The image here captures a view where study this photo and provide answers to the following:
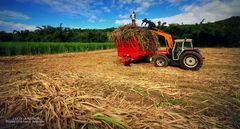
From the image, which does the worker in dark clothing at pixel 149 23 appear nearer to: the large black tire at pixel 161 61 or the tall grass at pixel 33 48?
the large black tire at pixel 161 61

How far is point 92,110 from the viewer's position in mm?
3143

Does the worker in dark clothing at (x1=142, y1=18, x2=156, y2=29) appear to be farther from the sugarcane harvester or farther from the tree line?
the tree line

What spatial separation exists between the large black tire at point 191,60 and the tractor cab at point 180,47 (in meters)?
0.31

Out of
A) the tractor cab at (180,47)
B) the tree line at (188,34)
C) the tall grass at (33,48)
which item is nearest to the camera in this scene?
the tractor cab at (180,47)

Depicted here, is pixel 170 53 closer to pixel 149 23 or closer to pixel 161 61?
pixel 161 61

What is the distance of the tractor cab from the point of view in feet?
28.6

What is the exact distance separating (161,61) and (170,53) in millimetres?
723

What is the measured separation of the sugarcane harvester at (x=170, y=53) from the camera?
27.6 ft

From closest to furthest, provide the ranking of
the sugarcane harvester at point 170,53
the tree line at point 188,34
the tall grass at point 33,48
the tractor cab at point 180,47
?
the sugarcane harvester at point 170,53, the tractor cab at point 180,47, the tall grass at point 33,48, the tree line at point 188,34

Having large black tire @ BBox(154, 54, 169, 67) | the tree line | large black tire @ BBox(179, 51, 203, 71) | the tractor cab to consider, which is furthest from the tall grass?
large black tire @ BBox(179, 51, 203, 71)

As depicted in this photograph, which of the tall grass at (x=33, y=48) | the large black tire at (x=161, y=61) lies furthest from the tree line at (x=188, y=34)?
the large black tire at (x=161, y=61)

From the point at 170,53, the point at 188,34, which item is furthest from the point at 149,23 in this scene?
the point at 188,34

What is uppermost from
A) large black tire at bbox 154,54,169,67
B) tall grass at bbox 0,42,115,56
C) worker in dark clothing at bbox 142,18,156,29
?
worker in dark clothing at bbox 142,18,156,29

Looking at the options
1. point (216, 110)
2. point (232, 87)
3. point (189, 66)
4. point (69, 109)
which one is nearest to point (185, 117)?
point (216, 110)
